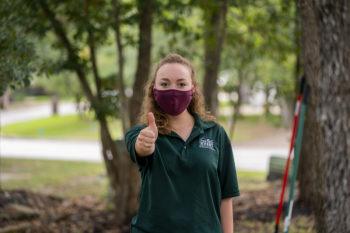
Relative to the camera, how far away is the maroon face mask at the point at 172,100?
288 cm

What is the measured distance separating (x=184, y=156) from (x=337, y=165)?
2337 millimetres

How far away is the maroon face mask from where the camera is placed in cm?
288

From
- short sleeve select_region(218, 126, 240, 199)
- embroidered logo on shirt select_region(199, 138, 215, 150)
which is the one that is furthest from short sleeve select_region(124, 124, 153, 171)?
short sleeve select_region(218, 126, 240, 199)

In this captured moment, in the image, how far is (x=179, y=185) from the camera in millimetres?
2809

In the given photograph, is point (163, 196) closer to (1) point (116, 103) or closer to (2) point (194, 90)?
(2) point (194, 90)

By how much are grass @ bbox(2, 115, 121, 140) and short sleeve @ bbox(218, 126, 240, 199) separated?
74.4ft

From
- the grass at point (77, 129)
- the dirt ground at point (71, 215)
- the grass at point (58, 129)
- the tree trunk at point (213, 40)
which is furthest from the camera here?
the grass at point (58, 129)

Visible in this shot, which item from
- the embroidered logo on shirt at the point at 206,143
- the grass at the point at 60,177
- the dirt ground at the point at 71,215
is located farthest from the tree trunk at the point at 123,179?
the embroidered logo on shirt at the point at 206,143

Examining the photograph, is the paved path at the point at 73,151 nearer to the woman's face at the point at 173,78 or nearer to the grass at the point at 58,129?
the grass at the point at 58,129

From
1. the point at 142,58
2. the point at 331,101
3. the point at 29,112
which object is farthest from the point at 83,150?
the point at 29,112

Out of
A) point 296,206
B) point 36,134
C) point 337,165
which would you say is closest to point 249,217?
point 296,206

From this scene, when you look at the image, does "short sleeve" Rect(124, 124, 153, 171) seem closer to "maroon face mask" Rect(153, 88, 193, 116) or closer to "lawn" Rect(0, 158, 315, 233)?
"maroon face mask" Rect(153, 88, 193, 116)

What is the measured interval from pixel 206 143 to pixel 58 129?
28790 mm

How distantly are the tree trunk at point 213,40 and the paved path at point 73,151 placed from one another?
8.05 metres
